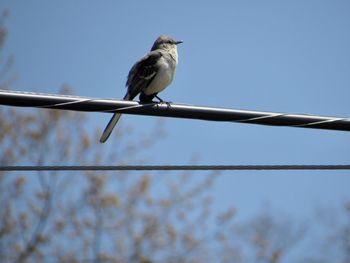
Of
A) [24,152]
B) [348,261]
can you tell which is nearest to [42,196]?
[24,152]

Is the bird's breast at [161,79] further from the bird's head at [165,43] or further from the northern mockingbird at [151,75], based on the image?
the bird's head at [165,43]

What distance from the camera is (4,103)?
4.57 m

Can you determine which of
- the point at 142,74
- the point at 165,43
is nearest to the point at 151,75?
the point at 142,74

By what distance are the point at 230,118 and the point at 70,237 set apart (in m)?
10.5

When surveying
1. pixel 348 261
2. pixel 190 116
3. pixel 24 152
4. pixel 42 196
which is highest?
pixel 190 116

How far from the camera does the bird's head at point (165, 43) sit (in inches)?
351

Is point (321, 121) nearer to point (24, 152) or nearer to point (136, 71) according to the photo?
point (136, 71)

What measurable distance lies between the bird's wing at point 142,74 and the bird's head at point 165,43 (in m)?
0.66

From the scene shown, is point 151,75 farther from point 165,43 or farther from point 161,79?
point 165,43

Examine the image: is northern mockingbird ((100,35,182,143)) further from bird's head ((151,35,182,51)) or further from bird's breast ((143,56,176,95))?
bird's head ((151,35,182,51))

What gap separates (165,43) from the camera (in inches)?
353

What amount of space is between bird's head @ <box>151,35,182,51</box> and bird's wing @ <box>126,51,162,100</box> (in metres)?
0.66

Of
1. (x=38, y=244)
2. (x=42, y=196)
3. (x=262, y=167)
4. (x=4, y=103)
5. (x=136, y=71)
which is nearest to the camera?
(x=4, y=103)

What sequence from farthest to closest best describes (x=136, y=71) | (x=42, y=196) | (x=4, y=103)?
(x=42, y=196), (x=136, y=71), (x=4, y=103)
